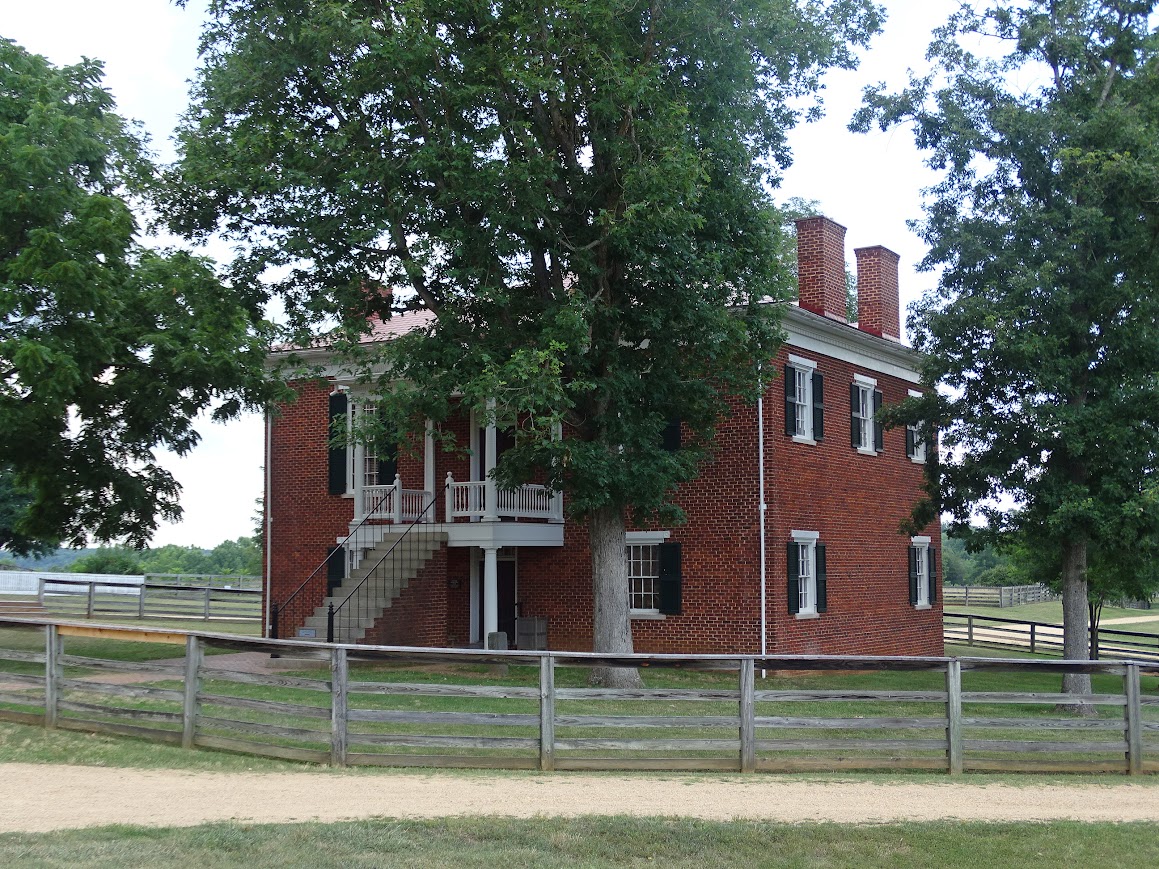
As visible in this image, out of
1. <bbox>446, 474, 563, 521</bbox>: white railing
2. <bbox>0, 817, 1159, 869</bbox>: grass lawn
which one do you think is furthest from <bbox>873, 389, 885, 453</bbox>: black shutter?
<bbox>0, 817, 1159, 869</bbox>: grass lawn

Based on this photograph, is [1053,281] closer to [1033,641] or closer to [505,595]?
[505,595]

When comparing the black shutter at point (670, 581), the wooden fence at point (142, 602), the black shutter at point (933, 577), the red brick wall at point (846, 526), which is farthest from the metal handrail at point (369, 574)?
the wooden fence at point (142, 602)

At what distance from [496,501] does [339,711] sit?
13.7 m

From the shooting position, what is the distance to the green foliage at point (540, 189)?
61.5 feet

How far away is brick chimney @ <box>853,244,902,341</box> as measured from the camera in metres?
29.8

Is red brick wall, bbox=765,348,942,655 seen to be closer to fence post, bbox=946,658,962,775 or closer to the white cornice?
the white cornice

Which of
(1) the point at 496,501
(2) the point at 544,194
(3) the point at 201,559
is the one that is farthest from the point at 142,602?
(3) the point at 201,559

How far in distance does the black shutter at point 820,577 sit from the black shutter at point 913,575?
5.42m

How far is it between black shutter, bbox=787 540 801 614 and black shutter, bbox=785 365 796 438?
2.19 meters

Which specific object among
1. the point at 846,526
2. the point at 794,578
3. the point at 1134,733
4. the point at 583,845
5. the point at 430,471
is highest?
the point at 430,471

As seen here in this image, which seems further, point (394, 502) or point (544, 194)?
point (394, 502)

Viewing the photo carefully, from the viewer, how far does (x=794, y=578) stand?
81.0 ft

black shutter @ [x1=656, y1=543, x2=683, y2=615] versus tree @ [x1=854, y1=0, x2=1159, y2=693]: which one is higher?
tree @ [x1=854, y1=0, x2=1159, y2=693]

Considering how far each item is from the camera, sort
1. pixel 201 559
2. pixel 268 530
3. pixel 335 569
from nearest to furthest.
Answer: pixel 335 569, pixel 268 530, pixel 201 559
